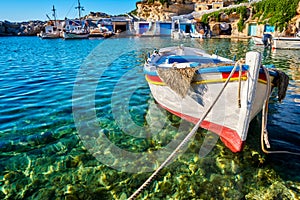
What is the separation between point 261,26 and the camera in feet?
124

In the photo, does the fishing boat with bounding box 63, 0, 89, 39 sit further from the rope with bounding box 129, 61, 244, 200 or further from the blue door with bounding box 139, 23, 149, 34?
the rope with bounding box 129, 61, 244, 200

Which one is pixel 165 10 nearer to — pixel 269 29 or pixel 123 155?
pixel 269 29

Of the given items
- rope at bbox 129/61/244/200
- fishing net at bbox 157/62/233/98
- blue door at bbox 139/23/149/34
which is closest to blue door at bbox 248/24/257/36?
blue door at bbox 139/23/149/34

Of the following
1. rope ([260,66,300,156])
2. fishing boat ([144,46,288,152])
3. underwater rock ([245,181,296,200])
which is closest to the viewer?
underwater rock ([245,181,296,200])

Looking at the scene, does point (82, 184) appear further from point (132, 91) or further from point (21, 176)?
point (132, 91)

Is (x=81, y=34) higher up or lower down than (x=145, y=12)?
lower down

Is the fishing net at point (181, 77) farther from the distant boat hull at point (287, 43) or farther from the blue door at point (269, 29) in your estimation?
the blue door at point (269, 29)

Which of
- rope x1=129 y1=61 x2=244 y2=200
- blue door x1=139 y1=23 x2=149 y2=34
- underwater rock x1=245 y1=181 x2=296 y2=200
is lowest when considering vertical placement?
underwater rock x1=245 y1=181 x2=296 y2=200

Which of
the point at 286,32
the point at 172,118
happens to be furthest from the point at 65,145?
the point at 286,32

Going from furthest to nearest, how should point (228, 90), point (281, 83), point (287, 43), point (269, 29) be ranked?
point (269, 29) < point (287, 43) < point (281, 83) < point (228, 90)

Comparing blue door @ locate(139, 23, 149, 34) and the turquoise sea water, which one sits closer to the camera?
the turquoise sea water

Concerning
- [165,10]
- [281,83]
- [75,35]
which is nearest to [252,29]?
[165,10]

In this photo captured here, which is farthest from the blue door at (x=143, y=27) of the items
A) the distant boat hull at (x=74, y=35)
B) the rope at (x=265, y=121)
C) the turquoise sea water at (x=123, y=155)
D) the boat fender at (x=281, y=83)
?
the rope at (x=265, y=121)

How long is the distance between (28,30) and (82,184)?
100 meters
